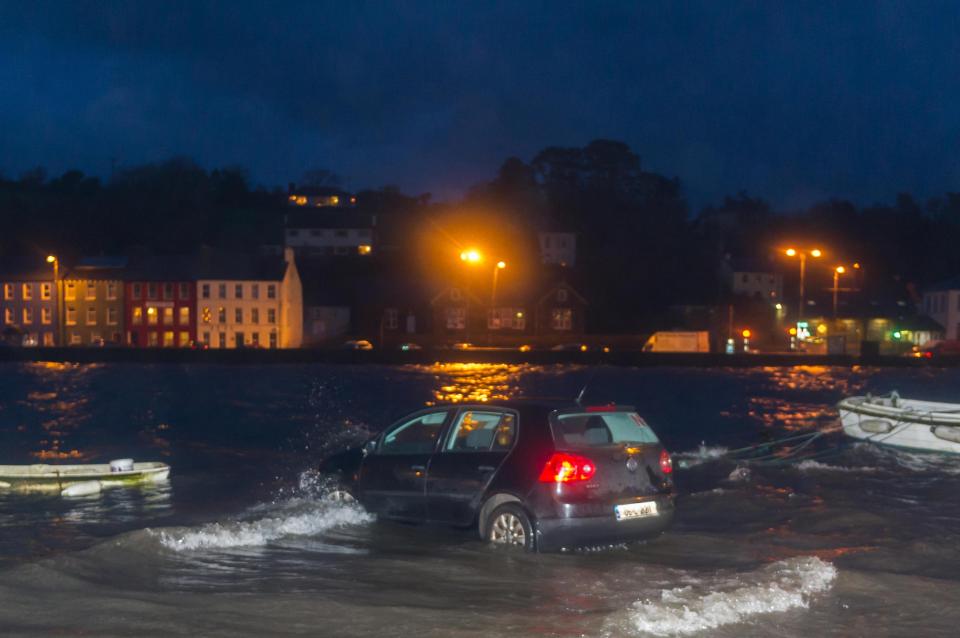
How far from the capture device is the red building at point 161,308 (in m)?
89.8

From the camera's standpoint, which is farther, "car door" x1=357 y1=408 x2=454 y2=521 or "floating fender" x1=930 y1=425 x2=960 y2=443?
"floating fender" x1=930 y1=425 x2=960 y2=443

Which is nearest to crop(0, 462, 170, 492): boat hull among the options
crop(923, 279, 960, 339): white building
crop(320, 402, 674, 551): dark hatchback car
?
crop(320, 402, 674, 551): dark hatchback car

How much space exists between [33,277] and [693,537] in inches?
3610

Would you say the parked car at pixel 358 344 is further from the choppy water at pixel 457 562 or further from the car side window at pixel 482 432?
the car side window at pixel 482 432

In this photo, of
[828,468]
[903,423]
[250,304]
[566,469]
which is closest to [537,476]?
[566,469]

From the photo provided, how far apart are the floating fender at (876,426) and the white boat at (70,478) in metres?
15.2

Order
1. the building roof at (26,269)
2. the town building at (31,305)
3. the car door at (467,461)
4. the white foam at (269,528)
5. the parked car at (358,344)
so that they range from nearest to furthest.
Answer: the car door at (467,461), the white foam at (269,528), the parked car at (358,344), the town building at (31,305), the building roof at (26,269)

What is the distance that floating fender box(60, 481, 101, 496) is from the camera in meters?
15.4

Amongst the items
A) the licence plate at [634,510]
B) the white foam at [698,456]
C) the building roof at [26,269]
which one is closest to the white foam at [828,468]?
the white foam at [698,456]

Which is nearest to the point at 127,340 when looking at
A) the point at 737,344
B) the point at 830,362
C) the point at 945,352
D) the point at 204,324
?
the point at 204,324

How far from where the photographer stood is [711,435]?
101ft

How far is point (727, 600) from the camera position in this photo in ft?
28.6

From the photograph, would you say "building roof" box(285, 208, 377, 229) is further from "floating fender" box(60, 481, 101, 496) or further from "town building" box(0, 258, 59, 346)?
"floating fender" box(60, 481, 101, 496)

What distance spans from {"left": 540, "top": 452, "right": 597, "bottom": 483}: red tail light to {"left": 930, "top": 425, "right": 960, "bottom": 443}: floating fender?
45.4 feet
